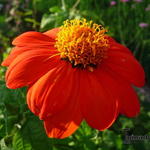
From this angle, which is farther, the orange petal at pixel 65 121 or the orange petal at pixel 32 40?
the orange petal at pixel 32 40

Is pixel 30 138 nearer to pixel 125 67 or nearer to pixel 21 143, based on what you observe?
pixel 21 143

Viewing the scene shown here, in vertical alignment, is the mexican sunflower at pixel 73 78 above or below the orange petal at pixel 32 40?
below

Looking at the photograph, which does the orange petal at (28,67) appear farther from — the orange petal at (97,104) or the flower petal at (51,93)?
the orange petal at (97,104)

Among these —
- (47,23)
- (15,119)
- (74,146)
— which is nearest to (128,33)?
(47,23)

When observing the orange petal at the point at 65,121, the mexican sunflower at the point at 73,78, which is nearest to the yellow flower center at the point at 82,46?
the mexican sunflower at the point at 73,78

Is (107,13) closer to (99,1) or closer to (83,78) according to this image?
(99,1)
